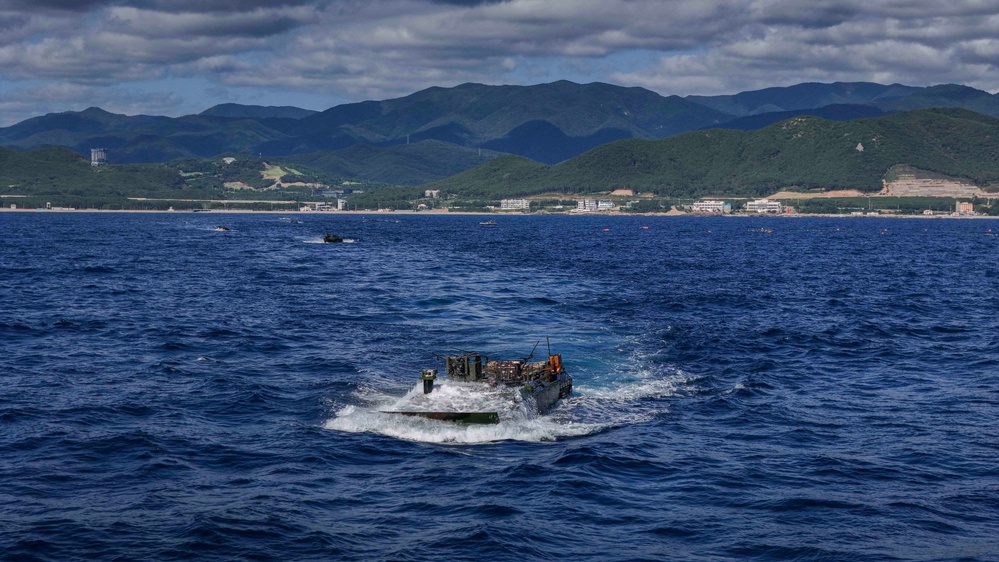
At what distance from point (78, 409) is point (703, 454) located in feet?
109

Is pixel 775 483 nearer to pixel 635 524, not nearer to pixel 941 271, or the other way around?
pixel 635 524

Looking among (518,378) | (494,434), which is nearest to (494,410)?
(494,434)

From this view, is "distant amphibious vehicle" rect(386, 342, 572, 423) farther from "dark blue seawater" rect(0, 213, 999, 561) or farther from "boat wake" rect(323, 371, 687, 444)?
"dark blue seawater" rect(0, 213, 999, 561)

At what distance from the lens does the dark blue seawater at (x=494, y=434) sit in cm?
3419

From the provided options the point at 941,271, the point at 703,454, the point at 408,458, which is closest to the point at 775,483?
the point at 703,454

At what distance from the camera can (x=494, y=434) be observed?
4662 cm

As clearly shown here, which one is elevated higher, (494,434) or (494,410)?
(494,410)

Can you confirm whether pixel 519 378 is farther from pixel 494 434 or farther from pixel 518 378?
pixel 494 434

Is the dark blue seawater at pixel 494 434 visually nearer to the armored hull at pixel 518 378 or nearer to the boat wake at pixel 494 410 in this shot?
the boat wake at pixel 494 410

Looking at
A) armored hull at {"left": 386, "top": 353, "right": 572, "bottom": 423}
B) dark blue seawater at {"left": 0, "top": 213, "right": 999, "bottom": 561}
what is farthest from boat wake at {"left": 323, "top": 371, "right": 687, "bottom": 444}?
armored hull at {"left": 386, "top": 353, "right": 572, "bottom": 423}

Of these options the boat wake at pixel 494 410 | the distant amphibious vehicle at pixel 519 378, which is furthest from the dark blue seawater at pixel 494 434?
the distant amphibious vehicle at pixel 519 378

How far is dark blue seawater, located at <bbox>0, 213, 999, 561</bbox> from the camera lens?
3419 cm

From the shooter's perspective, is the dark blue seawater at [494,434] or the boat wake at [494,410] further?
the boat wake at [494,410]

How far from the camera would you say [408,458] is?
4319 cm
